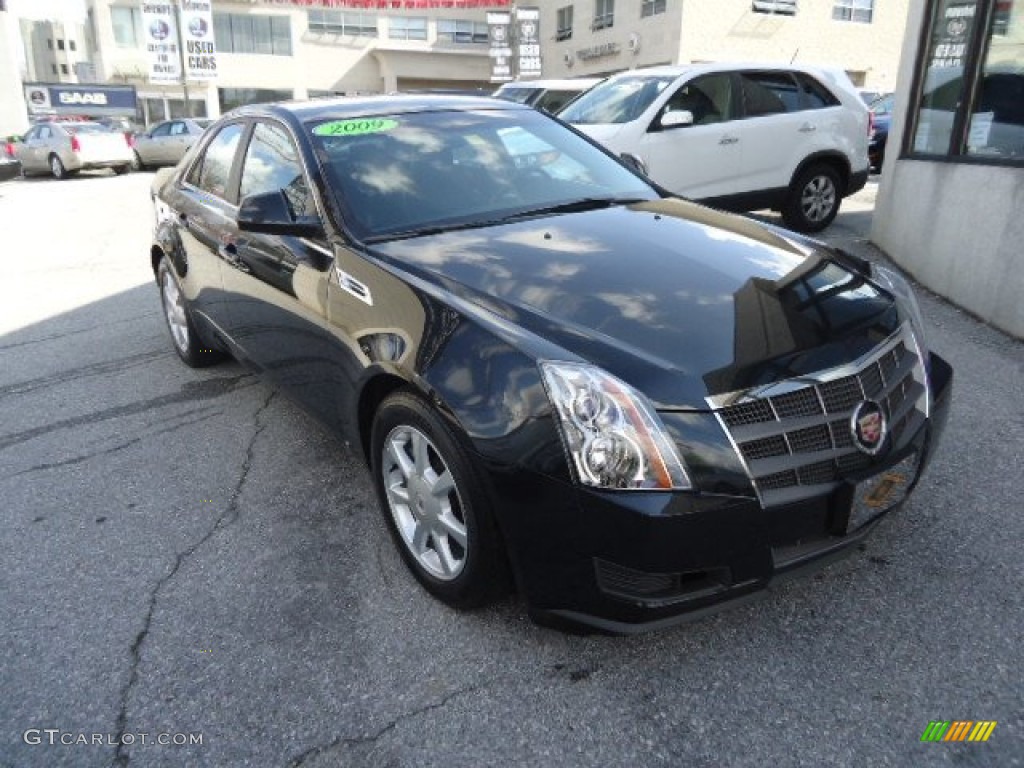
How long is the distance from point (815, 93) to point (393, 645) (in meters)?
8.04

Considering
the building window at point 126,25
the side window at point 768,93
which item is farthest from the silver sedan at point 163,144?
the building window at point 126,25

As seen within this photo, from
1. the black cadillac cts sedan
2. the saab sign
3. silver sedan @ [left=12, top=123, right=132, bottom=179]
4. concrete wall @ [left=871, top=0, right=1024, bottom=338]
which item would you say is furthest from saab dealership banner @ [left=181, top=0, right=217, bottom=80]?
the black cadillac cts sedan

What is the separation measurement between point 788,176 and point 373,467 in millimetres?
6867

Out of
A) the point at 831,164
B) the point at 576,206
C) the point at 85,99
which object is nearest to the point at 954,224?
the point at 831,164

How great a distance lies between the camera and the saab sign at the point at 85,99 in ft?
118

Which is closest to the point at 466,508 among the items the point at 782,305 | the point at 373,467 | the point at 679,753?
the point at 373,467

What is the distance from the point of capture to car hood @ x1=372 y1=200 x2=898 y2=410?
2.26 meters

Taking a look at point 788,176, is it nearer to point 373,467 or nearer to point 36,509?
point 373,467

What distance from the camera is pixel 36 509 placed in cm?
360

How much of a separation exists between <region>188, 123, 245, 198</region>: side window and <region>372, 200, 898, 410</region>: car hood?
179 centimetres

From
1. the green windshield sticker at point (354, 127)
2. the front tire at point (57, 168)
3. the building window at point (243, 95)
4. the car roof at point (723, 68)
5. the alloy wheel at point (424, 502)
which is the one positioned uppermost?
the car roof at point (723, 68)

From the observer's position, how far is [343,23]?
45.9m

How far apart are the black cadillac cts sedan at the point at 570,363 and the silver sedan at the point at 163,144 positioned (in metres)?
21.9

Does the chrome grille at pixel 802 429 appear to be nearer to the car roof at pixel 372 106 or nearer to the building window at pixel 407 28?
the car roof at pixel 372 106
